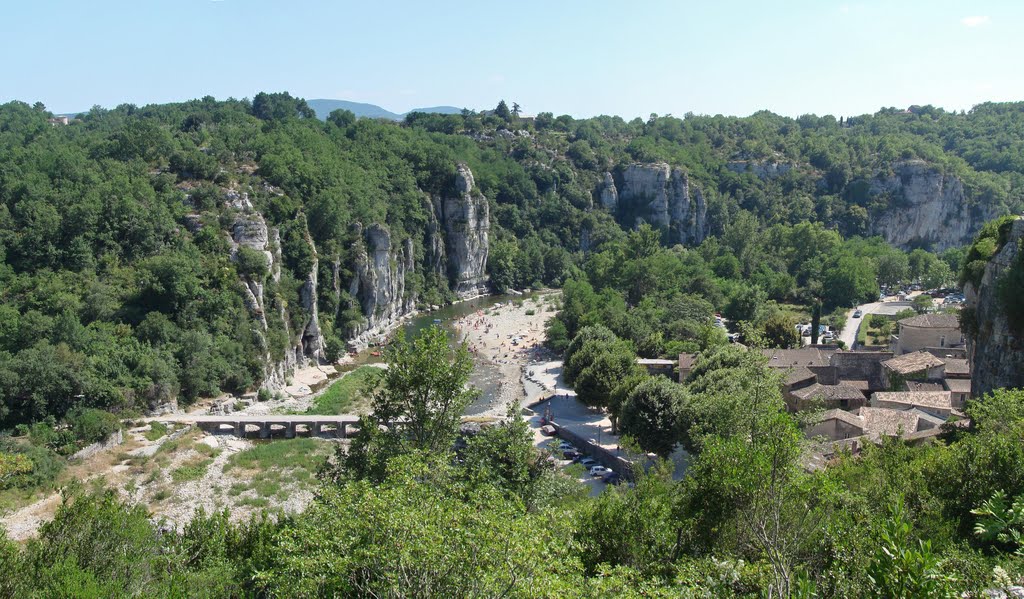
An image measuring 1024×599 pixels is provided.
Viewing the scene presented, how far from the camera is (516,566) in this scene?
1079cm

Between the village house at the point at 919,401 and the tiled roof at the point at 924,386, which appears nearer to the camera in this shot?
the village house at the point at 919,401

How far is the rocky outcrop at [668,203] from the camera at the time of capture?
120m

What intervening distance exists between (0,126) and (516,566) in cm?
9651

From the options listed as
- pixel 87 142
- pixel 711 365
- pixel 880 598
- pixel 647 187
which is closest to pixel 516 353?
pixel 711 365

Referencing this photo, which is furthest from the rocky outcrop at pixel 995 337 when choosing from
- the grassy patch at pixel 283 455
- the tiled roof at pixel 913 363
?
the grassy patch at pixel 283 455

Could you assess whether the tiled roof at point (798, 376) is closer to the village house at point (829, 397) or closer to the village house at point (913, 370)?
the village house at point (829, 397)

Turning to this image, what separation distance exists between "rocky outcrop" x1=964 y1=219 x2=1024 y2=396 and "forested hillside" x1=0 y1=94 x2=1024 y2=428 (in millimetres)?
23707

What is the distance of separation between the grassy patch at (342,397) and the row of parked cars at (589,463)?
12.9m

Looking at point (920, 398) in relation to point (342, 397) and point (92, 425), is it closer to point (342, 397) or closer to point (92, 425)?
point (342, 397)

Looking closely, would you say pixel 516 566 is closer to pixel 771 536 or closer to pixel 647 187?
pixel 771 536

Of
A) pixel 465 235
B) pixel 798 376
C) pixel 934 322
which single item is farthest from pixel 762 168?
pixel 798 376

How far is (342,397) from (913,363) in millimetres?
36150

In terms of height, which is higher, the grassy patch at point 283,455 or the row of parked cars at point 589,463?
the grassy patch at point 283,455

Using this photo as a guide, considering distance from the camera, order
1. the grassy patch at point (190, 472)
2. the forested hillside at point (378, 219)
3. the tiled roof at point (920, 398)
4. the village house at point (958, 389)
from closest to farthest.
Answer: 1. the grassy patch at point (190, 472)
2. the tiled roof at point (920, 398)
3. the village house at point (958, 389)
4. the forested hillside at point (378, 219)
